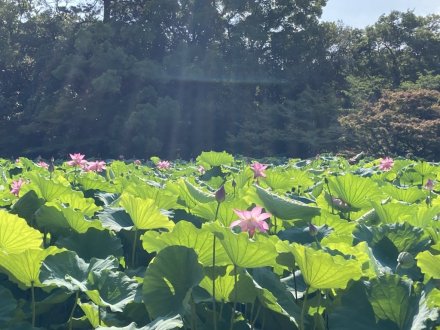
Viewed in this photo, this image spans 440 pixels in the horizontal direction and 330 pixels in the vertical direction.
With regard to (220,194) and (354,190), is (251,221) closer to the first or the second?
(220,194)

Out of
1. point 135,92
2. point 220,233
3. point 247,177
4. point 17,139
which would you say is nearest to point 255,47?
point 135,92

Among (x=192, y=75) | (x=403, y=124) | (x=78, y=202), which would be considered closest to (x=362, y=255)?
(x=78, y=202)

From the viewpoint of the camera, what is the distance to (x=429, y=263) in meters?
0.85

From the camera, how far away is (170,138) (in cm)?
2044

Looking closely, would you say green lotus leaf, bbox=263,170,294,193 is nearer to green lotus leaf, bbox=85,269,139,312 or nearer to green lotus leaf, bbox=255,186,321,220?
green lotus leaf, bbox=255,186,321,220

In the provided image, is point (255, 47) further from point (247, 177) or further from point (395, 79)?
point (247, 177)

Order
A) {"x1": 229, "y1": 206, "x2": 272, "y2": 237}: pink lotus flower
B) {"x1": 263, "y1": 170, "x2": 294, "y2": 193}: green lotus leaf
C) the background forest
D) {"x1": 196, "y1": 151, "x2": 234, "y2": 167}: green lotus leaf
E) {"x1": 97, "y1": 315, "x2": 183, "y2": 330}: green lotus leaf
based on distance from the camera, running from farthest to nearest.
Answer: the background forest → {"x1": 196, "y1": 151, "x2": 234, "y2": 167}: green lotus leaf → {"x1": 263, "y1": 170, "x2": 294, "y2": 193}: green lotus leaf → {"x1": 229, "y1": 206, "x2": 272, "y2": 237}: pink lotus flower → {"x1": 97, "y1": 315, "x2": 183, "y2": 330}: green lotus leaf

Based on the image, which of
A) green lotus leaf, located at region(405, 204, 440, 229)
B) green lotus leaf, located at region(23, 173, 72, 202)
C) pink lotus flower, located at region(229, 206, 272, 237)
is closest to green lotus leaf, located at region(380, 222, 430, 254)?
green lotus leaf, located at region(405, 204, 440, 229)

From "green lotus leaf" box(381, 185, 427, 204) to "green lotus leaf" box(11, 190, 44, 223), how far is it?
1.02m

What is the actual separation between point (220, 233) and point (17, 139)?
2231 cm

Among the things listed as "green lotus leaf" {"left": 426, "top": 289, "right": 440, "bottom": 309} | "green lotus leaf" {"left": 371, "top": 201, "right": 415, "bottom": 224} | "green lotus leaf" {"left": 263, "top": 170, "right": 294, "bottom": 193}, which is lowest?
"green lotus leaf" {"left": 263, "top": 170, "right": 294, "bottom": 193}

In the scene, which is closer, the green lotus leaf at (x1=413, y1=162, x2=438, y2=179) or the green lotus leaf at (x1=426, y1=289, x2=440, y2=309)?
the green lotus leaf at (x1=426, y1=289, x2=440, y2=309)

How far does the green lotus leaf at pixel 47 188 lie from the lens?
1521 mm

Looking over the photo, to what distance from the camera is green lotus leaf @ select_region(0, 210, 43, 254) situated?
0.98 m
